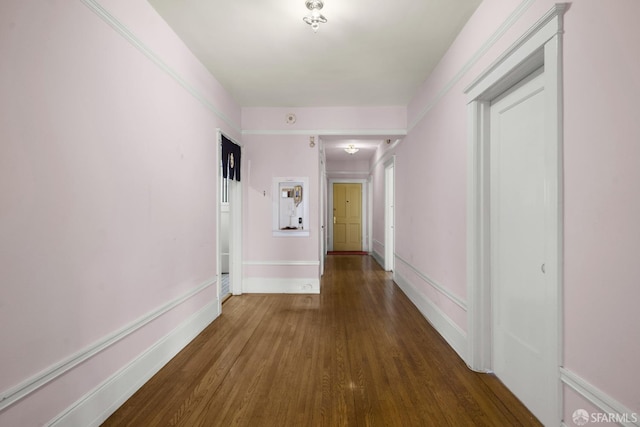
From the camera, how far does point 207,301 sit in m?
3.69

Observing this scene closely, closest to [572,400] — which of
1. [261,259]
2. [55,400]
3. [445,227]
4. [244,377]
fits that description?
[445,227]

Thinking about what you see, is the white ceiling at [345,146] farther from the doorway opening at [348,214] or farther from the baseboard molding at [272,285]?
the baseboard molding at [272,285]

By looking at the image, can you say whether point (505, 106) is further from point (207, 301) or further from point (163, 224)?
point (207, 301)

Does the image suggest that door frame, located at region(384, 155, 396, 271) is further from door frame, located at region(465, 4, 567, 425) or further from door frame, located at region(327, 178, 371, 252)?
door frame, located at region(465, 4, 567, 425)

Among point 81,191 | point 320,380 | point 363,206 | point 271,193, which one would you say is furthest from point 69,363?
point 363,206

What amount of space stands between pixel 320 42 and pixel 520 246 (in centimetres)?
252

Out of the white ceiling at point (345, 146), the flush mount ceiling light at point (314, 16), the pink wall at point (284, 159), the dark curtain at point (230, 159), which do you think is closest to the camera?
the flush mount ceiling light at point (314, 16)

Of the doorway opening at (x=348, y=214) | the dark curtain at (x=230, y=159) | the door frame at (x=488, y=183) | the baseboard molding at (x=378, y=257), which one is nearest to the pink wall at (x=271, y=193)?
the dark curtain at (x=230, y=159)

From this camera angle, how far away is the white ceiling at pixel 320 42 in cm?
255

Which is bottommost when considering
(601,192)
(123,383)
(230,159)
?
(123,383)

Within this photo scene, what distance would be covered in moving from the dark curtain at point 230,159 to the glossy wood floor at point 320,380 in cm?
198

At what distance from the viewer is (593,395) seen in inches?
55.9

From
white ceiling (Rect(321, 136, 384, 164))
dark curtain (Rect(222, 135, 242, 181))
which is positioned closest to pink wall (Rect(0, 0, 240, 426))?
dark curtain (Rect(222, 135, 242, 181))

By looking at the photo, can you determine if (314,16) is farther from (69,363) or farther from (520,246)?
(69,363)
